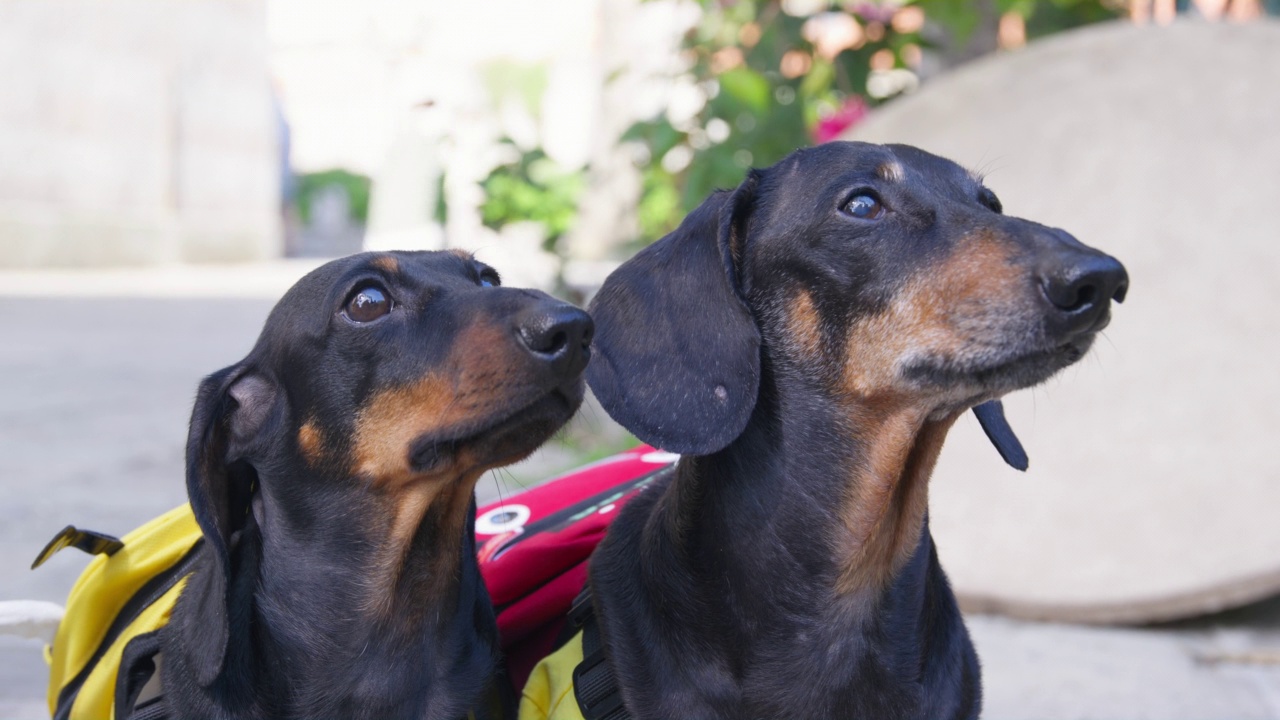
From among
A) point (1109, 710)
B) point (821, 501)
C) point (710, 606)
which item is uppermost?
point (821, 501)

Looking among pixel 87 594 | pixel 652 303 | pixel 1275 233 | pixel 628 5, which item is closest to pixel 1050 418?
pixel 1275 233

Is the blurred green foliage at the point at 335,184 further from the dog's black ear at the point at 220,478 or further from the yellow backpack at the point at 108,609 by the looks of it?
the dog's black ear at the point at 220,478

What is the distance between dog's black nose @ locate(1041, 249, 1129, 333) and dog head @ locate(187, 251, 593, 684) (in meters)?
0.86

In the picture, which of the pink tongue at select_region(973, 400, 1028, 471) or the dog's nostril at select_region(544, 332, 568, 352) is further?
the pink tongue at select_region(973, 400, 1028, 471)

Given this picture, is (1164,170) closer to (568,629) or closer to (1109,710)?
(1109,710)

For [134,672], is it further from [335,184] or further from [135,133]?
[335,184]

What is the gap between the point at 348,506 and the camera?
247 centimetres

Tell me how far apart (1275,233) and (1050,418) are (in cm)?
106

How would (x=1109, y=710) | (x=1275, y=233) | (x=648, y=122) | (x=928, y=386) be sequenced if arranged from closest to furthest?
(x=928, y=386) → (x=1109, y=710) → (x=1275, y=233) → (x=648, y=122)

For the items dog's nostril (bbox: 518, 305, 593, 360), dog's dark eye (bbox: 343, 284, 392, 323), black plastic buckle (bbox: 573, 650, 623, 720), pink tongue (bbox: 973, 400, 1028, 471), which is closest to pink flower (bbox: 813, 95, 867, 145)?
pink tongue (bbox: 973, 400, 1028, 471)

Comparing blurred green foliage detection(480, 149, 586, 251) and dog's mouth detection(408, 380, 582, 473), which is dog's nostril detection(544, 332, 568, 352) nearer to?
dog's mouth detection(408, 380, 582, 473)

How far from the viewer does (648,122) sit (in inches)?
210

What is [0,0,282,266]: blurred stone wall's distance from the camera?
16.3 m

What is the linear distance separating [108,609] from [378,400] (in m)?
1.02
